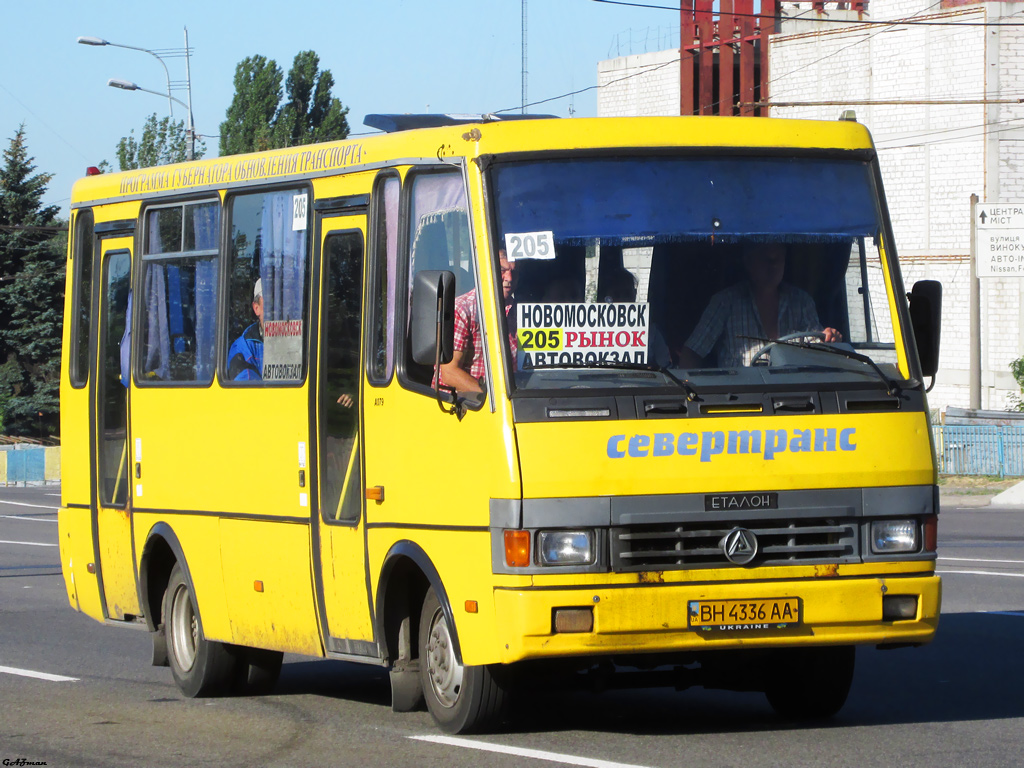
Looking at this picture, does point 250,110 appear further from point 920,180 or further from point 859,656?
point 859,656

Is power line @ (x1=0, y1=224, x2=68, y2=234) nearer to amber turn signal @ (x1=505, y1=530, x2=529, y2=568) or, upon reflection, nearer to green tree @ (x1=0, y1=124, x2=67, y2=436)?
green tree @ (x1=0, y1=124, x2=67, y2=436)

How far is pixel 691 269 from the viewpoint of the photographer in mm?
7461

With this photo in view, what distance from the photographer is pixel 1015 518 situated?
24672mm

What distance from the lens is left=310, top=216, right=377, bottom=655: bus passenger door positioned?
816 centimetres

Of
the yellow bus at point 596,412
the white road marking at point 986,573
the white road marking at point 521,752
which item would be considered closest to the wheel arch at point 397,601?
the yellow bus at point 596,412

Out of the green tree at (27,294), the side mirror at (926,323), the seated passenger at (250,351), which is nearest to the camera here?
the side mirror at (926,323)

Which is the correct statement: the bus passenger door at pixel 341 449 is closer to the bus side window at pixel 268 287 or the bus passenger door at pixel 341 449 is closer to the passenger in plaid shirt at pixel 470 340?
the bus side window at pixel 268 287

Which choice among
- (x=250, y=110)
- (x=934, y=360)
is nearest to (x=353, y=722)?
(x=934, y=360)

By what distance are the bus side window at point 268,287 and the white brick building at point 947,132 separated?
36.5 metres

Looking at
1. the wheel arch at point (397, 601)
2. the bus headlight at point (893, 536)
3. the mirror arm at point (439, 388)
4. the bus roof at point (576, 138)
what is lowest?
the wheel arch at point (397, 601)

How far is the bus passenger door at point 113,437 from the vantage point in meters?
10.6

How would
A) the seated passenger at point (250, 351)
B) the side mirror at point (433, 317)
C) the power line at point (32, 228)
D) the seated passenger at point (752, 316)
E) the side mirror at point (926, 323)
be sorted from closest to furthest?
the side mirror at point (433, 317)
the seated passenger at point (752, 316)
the side mirror at point (926, 323)
the seated passenger at point (250, 351)
the power line at point (32, 228)

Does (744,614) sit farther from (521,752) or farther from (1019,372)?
(1019,372)

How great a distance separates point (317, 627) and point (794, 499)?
2736mm
